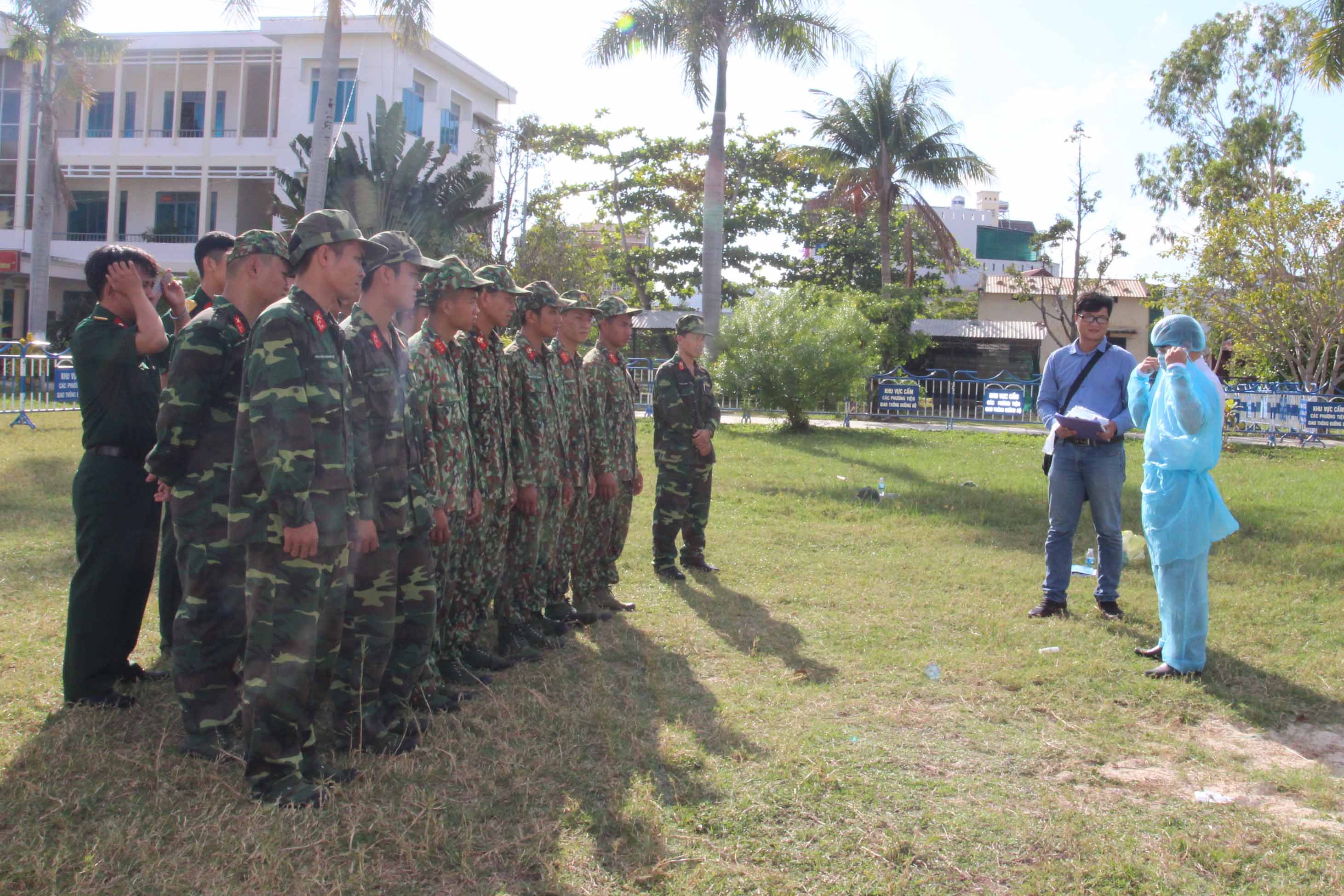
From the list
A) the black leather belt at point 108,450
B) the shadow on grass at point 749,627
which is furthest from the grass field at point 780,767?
the black leather belt at point 108,450

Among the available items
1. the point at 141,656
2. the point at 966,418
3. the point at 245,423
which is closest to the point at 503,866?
the point at 245,423

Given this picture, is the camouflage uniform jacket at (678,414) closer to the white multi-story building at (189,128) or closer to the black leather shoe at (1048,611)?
the black leather shoe at (1048,611)

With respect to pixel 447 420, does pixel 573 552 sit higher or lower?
lower

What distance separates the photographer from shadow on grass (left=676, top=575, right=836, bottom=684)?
5.38 m

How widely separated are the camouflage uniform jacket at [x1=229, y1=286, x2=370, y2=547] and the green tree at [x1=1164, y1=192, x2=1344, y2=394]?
24086 mm

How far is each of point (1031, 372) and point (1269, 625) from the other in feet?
89.5

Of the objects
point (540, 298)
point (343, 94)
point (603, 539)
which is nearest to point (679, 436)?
point (603, 539)

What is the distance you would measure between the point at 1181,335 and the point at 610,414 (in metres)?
3.31

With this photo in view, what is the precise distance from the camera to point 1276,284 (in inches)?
886

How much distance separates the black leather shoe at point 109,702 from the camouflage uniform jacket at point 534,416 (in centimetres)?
201

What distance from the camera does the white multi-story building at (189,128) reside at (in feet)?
102

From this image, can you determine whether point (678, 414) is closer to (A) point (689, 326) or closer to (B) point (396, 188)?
(A) point (689, 326)

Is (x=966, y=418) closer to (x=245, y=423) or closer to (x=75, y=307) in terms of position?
(x=245, y=423)

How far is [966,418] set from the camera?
2325 centimetres
